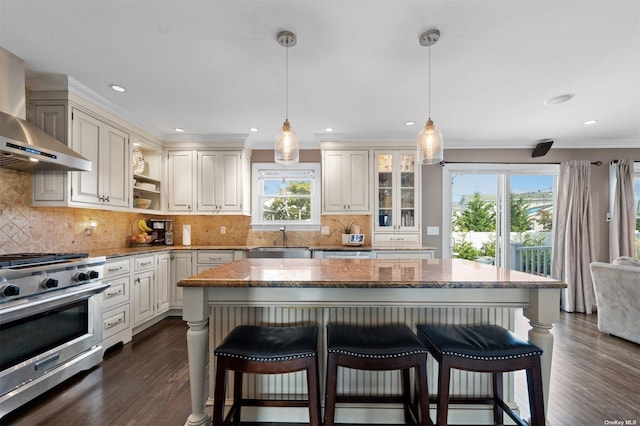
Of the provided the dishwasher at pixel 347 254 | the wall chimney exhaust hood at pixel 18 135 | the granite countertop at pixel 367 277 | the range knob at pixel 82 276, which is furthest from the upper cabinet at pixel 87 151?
the dishwasher at pixel 347 254

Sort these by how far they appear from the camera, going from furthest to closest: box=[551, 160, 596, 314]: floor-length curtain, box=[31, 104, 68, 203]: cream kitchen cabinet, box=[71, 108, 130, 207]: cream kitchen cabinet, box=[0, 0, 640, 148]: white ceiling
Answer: box=[551, 160, 596, 314]: floor-length curtain
box=[71, 108, 130, 207]: cream kitchen cabinet
box=[31, 104, 68, 203]: cream kitchen cabinet
box=[0, 0, 640, 148]: white ceiling

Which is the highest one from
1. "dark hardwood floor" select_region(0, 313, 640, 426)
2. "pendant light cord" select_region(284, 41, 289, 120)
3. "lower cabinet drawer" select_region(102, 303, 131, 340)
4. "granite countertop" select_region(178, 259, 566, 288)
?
"pendant light cord" select_region(284, 41, 289, 120)

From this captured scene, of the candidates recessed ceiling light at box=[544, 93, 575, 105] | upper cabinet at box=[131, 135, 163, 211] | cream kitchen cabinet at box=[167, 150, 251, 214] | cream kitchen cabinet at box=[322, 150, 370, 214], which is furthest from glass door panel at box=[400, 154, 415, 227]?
upper cabinet at box=[131, 135, 163, 211]

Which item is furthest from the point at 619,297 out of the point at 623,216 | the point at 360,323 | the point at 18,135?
the point at 18,135

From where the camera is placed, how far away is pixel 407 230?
400 centimetres

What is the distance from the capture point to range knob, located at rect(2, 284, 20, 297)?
1.68 m

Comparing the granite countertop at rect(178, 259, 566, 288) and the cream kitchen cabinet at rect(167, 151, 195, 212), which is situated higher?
the cream kitchen cabinet at rect(167, 151, 195, 212)

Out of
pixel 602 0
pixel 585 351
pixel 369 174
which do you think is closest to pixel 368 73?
pixel 602 0

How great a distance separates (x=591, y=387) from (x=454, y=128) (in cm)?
290

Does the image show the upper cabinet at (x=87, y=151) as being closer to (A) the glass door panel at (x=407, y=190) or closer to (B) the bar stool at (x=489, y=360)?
(B) the bar stool at (x=489, y=360)

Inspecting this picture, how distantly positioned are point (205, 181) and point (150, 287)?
5.17 feet

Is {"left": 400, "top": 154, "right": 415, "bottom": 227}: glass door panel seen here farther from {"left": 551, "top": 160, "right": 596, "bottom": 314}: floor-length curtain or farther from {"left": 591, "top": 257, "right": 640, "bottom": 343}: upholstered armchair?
{"left": 551, "top": 160, "right": 596, "bottom": 314}: floor-length curtain

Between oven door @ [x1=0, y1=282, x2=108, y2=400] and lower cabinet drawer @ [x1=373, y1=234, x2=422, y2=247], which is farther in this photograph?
lower cabinet drawer @ [x1=373, y1=234, x2=422, y2=247]

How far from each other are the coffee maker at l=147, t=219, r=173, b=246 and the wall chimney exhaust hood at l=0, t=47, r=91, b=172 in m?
1.72
